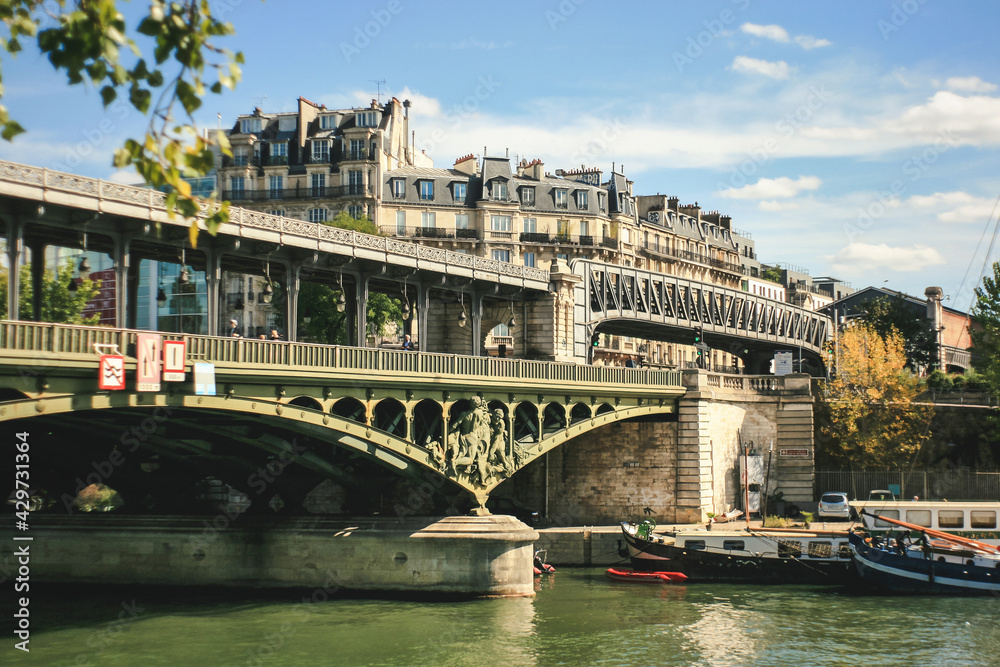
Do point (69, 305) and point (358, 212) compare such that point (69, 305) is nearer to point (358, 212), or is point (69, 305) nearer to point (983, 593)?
point (358, 212)

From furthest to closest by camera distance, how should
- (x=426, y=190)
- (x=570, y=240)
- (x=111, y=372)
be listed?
(x=570, y=240), (x=426, y=190), (x=111, y=372)

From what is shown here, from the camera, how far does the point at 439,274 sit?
144ft

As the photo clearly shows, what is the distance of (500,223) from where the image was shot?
273ft

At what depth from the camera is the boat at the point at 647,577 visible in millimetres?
41188

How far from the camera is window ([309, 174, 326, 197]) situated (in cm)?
8106

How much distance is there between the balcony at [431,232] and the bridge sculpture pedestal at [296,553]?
42127 millimetres

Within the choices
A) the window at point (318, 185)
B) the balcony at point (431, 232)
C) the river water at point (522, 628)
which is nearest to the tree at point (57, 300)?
the window at point (318, 185)

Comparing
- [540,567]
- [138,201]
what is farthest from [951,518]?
[138,201]

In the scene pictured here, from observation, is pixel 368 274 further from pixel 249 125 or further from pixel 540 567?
pixel 249 125

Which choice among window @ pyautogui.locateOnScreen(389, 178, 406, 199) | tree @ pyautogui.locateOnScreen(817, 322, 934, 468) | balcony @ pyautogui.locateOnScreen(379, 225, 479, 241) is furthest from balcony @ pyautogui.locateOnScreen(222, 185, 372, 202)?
tree @ pyautogui.locateOnScreen(817, 322, 934, 468)

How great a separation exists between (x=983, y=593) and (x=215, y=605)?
26803 mm

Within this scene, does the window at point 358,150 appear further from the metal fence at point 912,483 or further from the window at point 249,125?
the metal fence at point 912,483

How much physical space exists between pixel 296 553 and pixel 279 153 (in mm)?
50901

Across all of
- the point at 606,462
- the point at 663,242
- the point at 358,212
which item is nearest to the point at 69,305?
the point at 358,212
